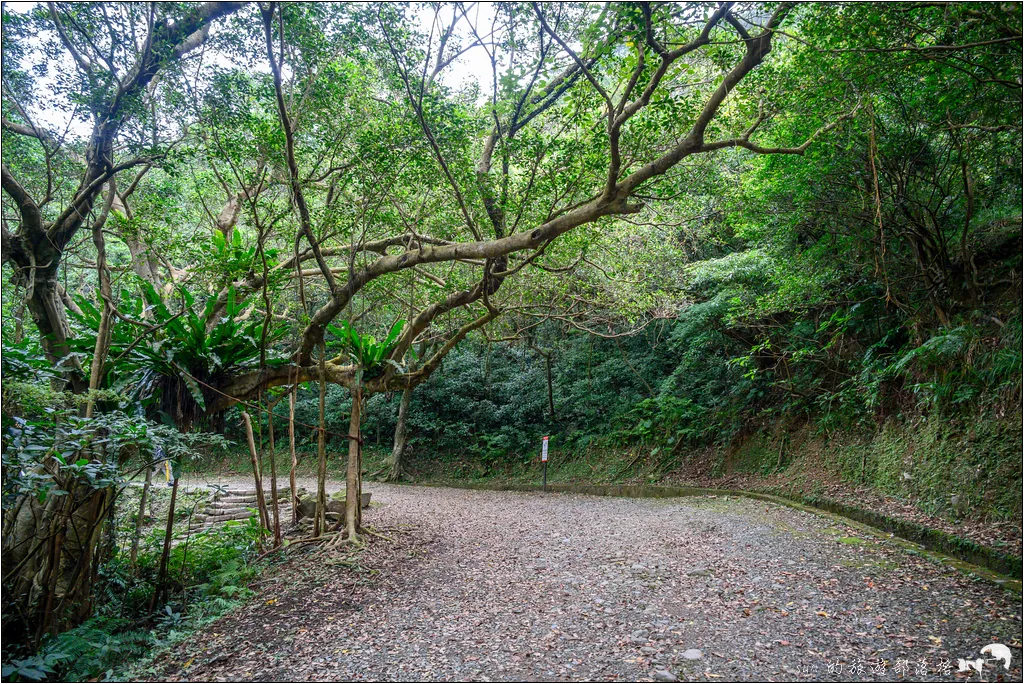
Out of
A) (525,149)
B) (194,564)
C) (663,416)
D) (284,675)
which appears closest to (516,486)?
(663,416)

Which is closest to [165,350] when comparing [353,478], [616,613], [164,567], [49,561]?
[49,561]

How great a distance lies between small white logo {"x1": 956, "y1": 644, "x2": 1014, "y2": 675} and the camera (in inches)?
113

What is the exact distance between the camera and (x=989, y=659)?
2.94 meters

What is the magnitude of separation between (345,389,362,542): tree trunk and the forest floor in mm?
272

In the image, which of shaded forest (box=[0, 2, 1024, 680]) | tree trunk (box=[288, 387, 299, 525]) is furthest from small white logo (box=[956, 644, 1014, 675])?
tree trunk (box=[288, 387, 299, 525])

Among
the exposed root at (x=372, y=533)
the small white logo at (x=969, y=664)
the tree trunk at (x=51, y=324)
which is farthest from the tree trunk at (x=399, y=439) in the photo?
the small white logo at (x=969, y=664)

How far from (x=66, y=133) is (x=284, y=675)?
15.2ft

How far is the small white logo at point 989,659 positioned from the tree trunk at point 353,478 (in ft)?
16.3

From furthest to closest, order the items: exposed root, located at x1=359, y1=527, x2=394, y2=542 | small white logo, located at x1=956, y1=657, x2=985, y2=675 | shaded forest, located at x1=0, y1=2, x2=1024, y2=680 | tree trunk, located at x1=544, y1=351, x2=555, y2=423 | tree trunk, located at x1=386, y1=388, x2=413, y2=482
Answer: tree trunk, located at x1=386, y1=388, x2=413, y2=482
tree trunk, located at x1=544, y1=351, x2=555, y2=423
exposed root, located at x1=359, y1=527, x2=394, y2=542
shaded forest, located at x1=0, y1=2, x2=1024, y2=680
small white logo, located at x1=956, y1=657, x2=985, y2=675

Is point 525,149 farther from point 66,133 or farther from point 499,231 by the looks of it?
point 66,133

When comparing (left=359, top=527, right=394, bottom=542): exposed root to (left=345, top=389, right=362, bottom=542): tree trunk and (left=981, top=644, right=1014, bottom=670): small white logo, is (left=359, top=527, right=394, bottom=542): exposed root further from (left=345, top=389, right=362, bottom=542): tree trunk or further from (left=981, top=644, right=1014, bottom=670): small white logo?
(left=981, top=644, right=1014, bottom=670): small white logo

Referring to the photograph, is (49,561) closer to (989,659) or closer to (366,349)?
(366,349)

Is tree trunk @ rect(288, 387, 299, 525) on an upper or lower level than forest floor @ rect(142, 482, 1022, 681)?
upper

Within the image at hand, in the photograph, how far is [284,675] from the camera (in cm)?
307
